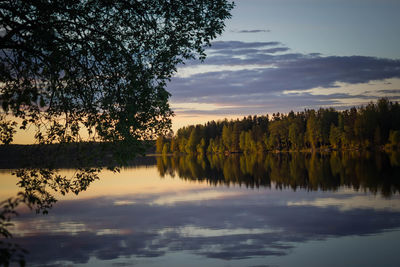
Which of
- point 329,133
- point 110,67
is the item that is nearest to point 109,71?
point 110,67

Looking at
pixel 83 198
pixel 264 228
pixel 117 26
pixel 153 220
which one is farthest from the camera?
pixel 83 198

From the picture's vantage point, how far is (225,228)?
21.8m

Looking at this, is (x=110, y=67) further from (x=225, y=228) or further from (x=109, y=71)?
(x=225, y=228)

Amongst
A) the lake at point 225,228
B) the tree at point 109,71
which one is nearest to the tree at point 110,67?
the tree at point 109,71

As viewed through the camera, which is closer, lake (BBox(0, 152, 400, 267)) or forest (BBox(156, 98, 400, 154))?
lake (BBox(0, 152, 400, 267))

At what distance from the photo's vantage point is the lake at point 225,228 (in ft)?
53.8

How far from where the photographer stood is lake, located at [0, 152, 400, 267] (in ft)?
53.8

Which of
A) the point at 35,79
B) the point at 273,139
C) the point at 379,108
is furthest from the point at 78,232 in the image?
the point at 273,139

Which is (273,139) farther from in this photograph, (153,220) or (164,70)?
(164,70)

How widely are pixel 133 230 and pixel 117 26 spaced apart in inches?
500

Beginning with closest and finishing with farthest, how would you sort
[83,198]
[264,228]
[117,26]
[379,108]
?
[117,26]
[264,228]
[83,198]
[379,108]

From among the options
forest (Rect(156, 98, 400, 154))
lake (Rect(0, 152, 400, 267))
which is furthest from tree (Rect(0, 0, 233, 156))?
forest (Rect(156, 98, 400, 154))

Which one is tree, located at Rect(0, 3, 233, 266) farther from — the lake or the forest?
the forest

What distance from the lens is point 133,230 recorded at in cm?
2244
